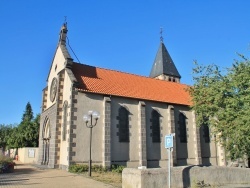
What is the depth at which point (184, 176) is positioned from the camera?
13125mm

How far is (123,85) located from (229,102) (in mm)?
11270

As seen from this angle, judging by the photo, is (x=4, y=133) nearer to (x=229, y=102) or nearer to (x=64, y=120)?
(x=64, y=120)

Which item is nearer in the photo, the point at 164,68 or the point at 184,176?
the point at 184,176

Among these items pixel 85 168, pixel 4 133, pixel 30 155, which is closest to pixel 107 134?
pixel 85 168

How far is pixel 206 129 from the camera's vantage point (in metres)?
29.7

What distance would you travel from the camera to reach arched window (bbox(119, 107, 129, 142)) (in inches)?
886

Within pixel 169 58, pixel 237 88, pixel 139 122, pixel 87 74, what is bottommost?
pixel 139 122

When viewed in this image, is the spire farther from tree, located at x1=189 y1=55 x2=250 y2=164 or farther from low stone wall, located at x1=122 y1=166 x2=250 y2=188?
low stone wall, located at x1=122 y1=166 x2=250 y2=188

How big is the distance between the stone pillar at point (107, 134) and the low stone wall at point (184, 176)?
8.34 meters

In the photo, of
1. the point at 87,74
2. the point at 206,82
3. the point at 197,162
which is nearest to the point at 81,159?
the point at 87,74

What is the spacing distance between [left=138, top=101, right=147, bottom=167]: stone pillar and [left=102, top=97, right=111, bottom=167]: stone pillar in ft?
10.8

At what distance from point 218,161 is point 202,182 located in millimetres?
16929

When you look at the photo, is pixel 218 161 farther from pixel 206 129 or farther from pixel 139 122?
pixel 139 122

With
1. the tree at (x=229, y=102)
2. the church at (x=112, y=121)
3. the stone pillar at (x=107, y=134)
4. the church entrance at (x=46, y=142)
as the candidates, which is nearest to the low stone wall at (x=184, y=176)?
the tree at (x=229, y=102)
